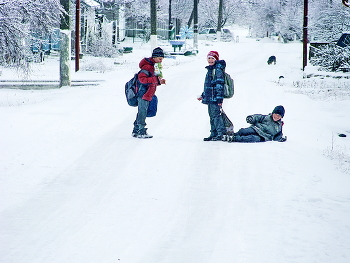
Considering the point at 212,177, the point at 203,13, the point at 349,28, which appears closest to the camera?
the point at 212,177

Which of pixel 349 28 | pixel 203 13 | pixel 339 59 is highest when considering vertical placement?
pixel 203 13

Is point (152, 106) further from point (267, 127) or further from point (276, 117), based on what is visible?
point (276, 117)

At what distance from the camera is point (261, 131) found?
866cm

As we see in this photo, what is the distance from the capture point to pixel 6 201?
5.32m

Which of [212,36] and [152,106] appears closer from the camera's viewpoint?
[152,106]

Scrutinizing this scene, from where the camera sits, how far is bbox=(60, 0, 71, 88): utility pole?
54.2 feet

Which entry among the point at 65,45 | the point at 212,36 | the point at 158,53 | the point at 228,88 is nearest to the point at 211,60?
the point at 228,88

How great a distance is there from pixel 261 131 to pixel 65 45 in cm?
1028

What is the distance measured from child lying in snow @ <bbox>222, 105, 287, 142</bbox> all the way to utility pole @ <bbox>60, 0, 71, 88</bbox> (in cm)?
990

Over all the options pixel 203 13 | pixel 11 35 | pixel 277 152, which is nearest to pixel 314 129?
pixel 277 152

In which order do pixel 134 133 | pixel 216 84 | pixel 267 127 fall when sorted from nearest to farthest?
pixel 216 84 → pixel 267 127 → pixel 134 133

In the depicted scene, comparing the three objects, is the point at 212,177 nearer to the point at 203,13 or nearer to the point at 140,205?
the point at 140,205

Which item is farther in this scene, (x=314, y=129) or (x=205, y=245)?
(x=314, y=129)

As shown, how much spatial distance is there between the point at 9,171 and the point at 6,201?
51.9 inches
